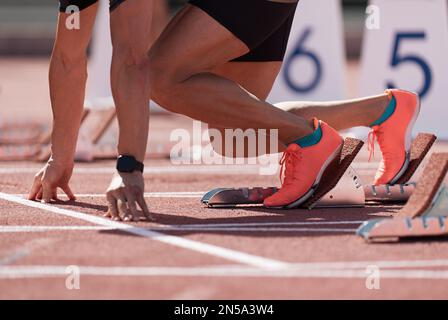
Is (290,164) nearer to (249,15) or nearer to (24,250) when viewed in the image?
(249,15)

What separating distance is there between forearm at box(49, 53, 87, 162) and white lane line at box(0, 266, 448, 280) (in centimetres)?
185

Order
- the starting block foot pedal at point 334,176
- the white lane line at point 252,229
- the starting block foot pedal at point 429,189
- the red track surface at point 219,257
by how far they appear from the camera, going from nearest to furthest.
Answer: the red track surface at point 219,257 → the starting block foot pedal at point 429,189 → the white lane line at point 252,229 → the starting block foot pedal at point 334,176

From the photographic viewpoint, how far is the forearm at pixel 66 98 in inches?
234

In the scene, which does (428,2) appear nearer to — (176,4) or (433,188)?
(433,188)

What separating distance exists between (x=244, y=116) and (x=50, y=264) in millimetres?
1529

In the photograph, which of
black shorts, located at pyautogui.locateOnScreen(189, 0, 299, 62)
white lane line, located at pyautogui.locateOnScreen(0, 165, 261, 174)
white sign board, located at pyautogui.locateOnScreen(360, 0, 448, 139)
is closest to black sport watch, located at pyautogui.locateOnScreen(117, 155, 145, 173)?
black shorts, located at pyautogui.locateOnScreen(189, 0, 299, 62)

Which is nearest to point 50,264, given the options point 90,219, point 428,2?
point 90,219

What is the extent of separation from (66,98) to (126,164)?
103 centimetres

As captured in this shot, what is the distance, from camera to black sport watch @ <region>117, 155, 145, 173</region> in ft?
16.6

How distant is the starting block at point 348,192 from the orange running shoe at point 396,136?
0.05 meters

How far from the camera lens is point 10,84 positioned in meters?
19.9

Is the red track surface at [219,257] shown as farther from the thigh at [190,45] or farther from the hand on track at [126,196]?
the thigh at [190,45]

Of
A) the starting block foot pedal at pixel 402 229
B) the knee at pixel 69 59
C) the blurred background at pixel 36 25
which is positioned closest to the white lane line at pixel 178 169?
the knee at pixel 69 59

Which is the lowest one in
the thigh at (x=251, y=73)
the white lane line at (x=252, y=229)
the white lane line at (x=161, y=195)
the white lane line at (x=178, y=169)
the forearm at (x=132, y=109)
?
the white lane line at (x=252, y=229)
